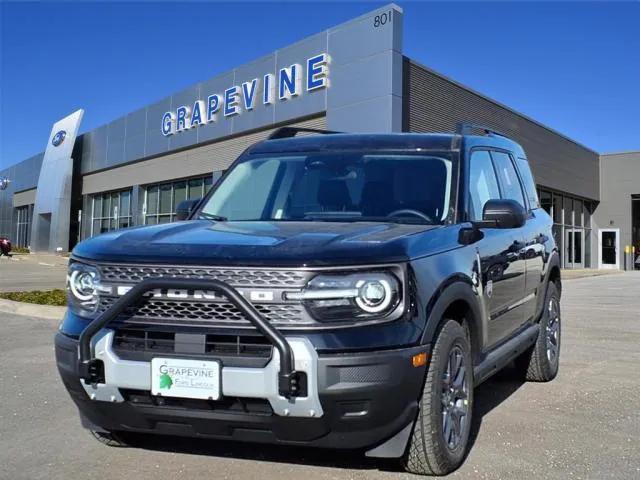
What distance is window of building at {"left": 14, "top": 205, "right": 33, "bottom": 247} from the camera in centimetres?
5134

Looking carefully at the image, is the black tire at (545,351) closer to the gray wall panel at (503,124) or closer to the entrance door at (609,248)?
the gray wall panel at (503,124)

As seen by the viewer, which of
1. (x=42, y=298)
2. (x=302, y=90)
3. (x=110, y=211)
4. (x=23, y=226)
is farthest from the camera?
(x=23, y=226)

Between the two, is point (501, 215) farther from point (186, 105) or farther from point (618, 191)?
point (618, 191)

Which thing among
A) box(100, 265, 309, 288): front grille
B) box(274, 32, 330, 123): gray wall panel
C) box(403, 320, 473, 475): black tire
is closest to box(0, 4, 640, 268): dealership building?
box(274, 32, 330, 123): gray wall panel

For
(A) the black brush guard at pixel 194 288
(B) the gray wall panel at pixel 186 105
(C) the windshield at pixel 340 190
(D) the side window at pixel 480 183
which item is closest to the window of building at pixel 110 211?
(B) the gray wall panel at pixel 186 105

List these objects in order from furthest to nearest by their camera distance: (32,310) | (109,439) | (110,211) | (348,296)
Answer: (110,211) → (32,310) → (109,439) → (348,296)

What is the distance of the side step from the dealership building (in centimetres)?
1182

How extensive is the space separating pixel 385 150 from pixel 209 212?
127 cm

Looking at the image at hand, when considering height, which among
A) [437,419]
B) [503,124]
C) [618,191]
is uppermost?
[503,124]

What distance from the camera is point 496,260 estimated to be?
13.6ft

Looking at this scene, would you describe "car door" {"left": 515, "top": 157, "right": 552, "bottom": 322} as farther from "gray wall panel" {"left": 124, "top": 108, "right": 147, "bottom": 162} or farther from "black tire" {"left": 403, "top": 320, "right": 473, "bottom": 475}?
"gray wall panel" {"left": 124, "top": 108, "right": 147, "bottom": 162}

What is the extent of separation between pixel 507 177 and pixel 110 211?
110 feet

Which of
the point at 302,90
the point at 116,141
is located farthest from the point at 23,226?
the point at 302,90

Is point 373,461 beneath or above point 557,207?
beneath
